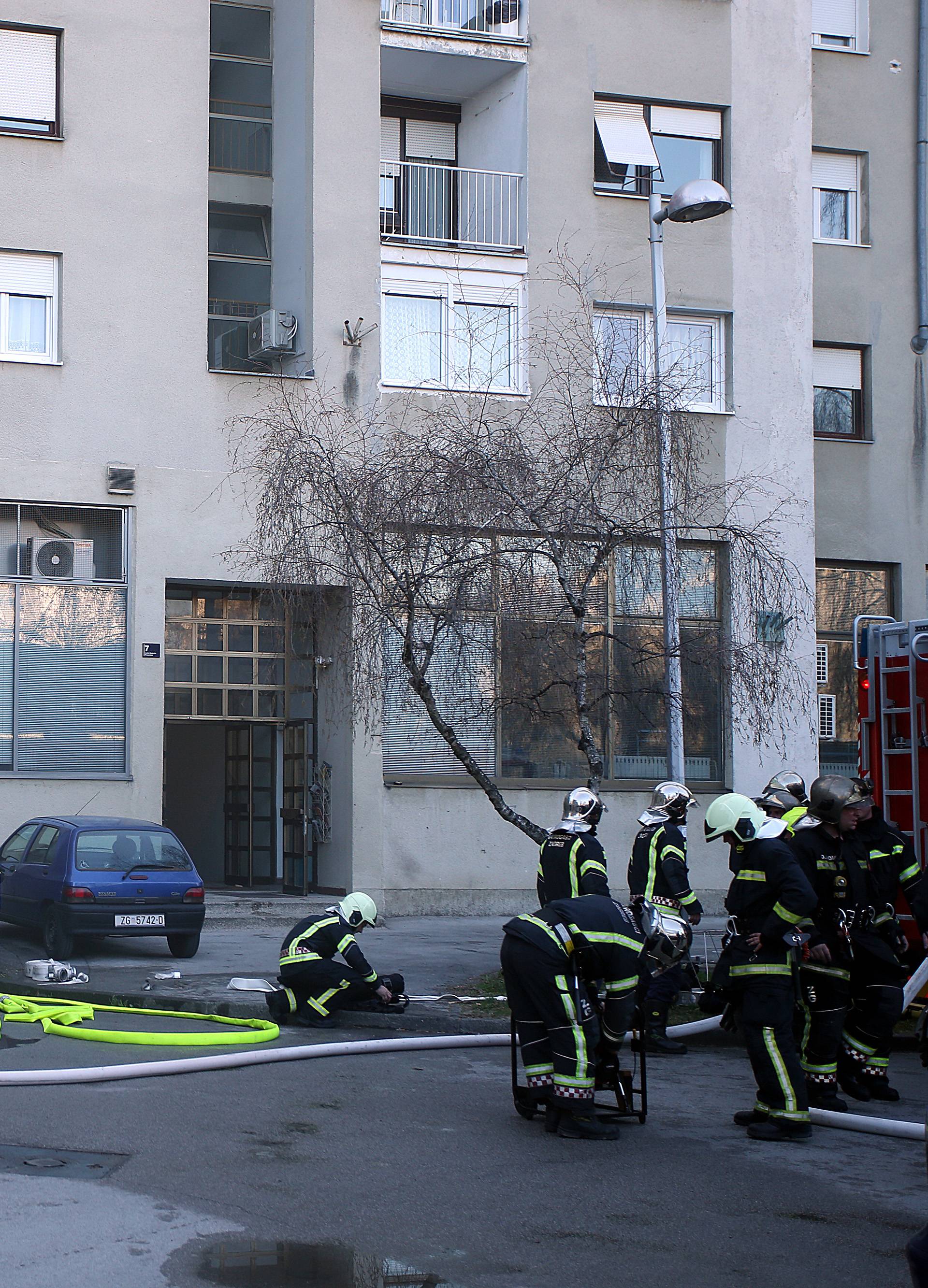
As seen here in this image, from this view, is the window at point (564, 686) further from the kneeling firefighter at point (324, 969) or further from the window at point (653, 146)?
the window at point (653, 146)

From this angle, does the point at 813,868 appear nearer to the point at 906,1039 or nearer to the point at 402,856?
the point at 906,1039

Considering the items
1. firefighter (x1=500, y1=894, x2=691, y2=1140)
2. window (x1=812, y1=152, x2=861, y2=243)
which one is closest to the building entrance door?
window (x1=812, y1=152, x2=861, y2=243)

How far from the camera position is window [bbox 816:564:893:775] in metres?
22.1

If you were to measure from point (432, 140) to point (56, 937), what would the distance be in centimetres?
1294

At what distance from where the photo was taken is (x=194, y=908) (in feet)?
48.3

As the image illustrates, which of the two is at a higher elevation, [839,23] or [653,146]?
[839,23]

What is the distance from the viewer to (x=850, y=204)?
2288cm

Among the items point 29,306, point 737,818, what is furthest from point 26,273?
point 737,818

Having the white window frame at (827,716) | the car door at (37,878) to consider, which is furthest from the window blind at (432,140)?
the car door at (37,878)

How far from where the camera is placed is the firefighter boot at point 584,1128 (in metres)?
7.70

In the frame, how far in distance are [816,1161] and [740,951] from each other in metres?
1.10

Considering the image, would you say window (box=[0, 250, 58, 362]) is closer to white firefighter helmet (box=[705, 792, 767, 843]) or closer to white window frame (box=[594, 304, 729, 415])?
white window frame (box=[594, 304, 729, 415])

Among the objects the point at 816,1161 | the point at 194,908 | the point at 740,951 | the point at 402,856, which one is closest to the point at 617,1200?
the point at 816,1161

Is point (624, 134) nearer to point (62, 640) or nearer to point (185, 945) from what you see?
point (62, 640)
